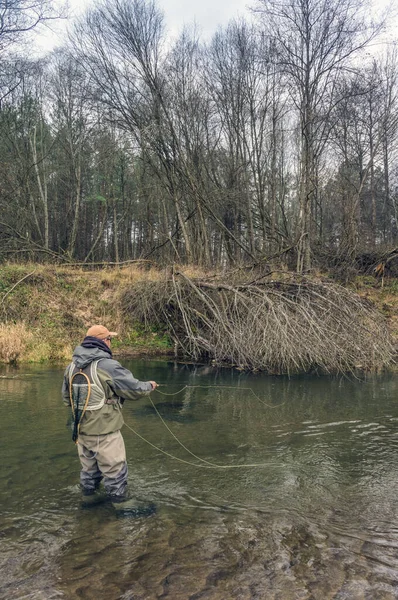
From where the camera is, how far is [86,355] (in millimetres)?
4969

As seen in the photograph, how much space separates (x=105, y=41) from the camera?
21.3m

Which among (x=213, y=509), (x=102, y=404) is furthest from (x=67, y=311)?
(x=213, y=509)

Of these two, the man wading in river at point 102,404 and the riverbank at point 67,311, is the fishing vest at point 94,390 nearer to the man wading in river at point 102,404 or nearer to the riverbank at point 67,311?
the man wading in river at point 102,404

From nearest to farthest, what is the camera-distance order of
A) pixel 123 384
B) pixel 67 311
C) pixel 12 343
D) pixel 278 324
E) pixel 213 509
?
1. pixel 123 384
2. pixel 213 509
3. pixel 278 324
4. pixel 12 343
5. pixel 67 311

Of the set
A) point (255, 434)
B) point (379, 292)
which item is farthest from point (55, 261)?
point (255, 434)

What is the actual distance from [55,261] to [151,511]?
1828 centimetres

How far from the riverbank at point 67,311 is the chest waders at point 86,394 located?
34.3 ft

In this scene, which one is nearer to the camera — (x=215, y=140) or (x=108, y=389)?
(x=108, y=389)

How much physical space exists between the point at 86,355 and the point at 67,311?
44.5 feet

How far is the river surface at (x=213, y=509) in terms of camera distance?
12.2ft

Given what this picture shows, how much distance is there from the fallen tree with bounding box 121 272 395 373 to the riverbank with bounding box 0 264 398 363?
1.58 meters

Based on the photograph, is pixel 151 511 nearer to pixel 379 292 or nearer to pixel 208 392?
pixel 208 392

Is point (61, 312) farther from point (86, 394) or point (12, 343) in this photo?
point (86, 394)

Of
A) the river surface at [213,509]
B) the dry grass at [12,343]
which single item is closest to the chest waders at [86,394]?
the river surface at [213,509]
